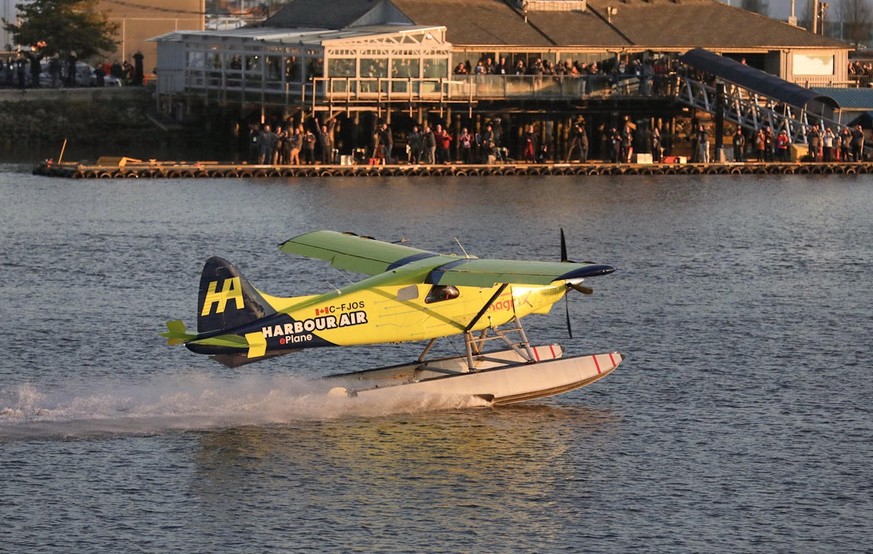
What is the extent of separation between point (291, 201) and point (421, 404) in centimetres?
3059

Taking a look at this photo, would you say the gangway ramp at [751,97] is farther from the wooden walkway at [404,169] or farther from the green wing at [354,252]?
the green wing at [354,252]

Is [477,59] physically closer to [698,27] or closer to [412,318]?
[698,27]

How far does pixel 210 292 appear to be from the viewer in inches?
938

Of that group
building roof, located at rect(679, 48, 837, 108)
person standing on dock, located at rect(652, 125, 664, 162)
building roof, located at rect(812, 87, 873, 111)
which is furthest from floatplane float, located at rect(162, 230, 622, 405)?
building roof, located at rect(812, 87, 873, 111)

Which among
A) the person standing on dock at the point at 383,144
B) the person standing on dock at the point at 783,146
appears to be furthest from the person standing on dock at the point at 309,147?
the person standing on dock at the point at 783,146

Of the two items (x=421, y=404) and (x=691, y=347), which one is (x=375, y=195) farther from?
(x=421, y=404)

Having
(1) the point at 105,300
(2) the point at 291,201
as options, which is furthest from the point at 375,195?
(1) the point at 105,300

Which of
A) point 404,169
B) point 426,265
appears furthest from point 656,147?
point 426,265

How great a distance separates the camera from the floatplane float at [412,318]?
2359 cm

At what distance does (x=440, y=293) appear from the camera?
81.2ft

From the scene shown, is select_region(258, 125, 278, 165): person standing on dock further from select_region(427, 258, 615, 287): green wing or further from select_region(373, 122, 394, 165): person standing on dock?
select_region(427, 258, 615, 287): green wing

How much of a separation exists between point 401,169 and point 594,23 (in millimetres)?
16499

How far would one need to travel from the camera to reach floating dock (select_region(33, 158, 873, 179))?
6125 centimetres

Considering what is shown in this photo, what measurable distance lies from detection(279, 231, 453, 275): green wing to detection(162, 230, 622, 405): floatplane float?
3cm
